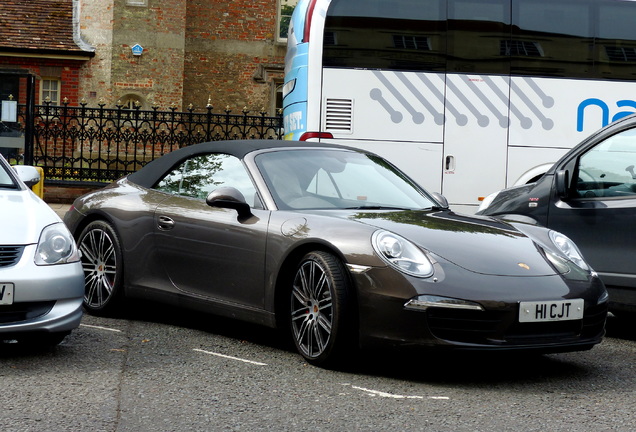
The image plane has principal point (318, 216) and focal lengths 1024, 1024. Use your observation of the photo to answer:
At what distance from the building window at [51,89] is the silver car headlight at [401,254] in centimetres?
2500

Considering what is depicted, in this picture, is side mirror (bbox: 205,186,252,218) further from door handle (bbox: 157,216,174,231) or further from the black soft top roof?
door handle (bbox: 157,216,174,231)

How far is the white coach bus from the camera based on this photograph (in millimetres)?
12820

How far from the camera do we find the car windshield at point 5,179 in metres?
6.62

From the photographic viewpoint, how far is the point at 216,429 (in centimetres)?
436

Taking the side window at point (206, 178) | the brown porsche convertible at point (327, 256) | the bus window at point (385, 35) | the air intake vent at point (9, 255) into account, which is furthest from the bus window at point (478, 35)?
the air intake vent at point (9, 255)

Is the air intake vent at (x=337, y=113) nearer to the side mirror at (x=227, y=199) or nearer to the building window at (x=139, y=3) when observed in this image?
the side mirror at (x=227, y=199)

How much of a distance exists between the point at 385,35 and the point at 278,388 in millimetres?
8458

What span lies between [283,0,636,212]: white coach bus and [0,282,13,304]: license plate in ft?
24.5

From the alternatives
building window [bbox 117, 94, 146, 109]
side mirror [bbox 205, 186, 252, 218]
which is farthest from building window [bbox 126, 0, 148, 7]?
side mirror [bbox 205, 186, 252, 218]

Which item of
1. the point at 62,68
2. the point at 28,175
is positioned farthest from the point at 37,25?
the point at 28,175

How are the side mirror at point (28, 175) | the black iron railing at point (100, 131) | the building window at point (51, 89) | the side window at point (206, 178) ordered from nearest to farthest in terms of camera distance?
the side window at point (206, 178) → the side mirror at point (28, 175) → the black iron railing at point (100, 131) → the building window at point (51, 89)

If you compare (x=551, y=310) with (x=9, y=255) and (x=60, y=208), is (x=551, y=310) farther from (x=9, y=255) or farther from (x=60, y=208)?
(x=60, y=208)

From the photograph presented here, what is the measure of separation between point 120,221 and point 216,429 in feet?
10.4

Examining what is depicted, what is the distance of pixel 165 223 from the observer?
6.90 metres
